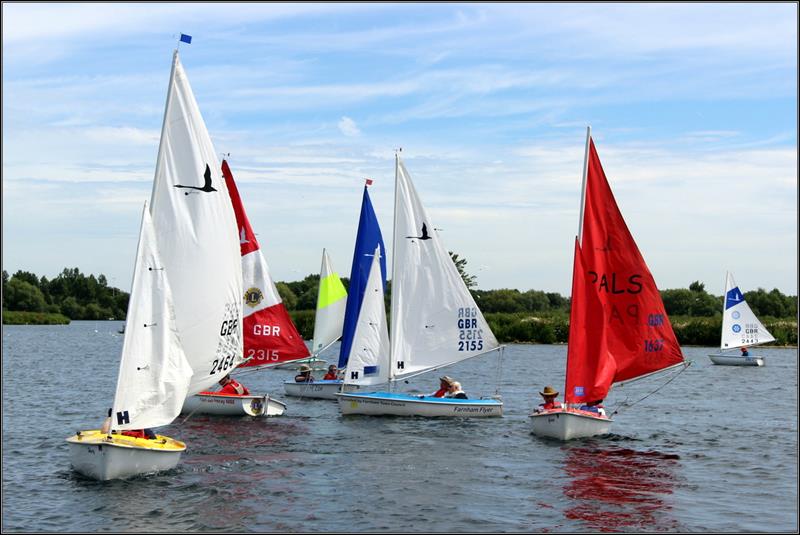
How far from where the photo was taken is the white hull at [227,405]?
35844 millimetres

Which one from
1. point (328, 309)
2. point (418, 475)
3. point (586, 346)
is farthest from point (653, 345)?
point (328, 309)

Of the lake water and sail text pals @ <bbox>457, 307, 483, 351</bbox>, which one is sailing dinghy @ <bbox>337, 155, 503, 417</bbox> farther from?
the lake water

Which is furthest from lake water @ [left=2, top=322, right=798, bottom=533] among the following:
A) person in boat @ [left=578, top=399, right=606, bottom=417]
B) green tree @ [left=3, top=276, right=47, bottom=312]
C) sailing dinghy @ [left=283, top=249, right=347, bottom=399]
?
green tree @ [left=3, top=276, right=47, bottom=312]

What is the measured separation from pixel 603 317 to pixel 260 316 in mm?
14327

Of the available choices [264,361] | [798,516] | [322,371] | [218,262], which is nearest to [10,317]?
[322,371]

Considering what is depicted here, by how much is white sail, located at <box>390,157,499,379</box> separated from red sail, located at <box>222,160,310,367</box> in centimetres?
469

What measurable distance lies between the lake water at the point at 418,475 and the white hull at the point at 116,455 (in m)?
0.36

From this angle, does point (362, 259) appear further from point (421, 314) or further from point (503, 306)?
point (503, 306)

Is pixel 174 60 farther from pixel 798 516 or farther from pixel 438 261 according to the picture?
pixel 798 516

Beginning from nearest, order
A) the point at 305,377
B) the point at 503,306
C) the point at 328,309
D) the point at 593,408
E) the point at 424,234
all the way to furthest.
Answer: the point at 593,408 → the point at 424,234 → the point at 305,377 → the point at 328,309 → the point at 503,306

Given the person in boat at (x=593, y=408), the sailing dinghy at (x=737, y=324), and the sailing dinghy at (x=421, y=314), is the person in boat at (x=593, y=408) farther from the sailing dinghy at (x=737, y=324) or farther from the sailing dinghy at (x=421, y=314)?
the sailing dinghy at (x=737, y=324)

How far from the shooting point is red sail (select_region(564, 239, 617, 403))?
31.0m

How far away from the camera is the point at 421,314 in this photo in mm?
37219

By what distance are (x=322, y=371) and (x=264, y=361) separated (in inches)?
941
